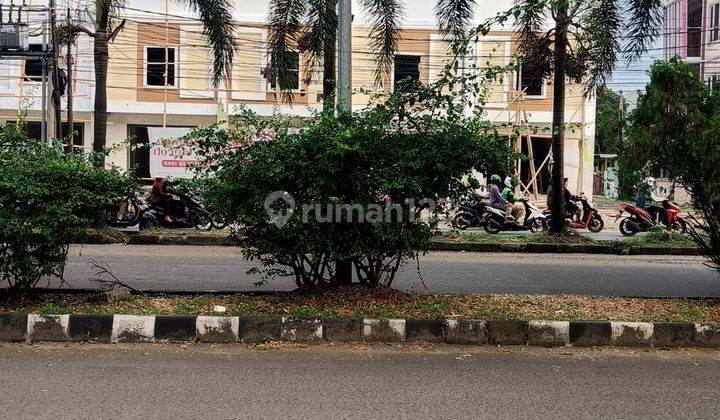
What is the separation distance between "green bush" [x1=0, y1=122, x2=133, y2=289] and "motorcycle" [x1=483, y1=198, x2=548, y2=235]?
1116cm

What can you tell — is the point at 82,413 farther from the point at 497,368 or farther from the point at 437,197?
the point at 437,197

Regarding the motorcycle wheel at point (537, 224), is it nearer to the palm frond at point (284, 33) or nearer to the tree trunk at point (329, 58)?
the tree trunk at point (329, 58)

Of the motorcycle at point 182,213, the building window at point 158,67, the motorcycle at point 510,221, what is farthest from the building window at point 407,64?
the motorcycle at point 182,213

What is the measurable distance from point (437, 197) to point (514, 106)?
19.7 m

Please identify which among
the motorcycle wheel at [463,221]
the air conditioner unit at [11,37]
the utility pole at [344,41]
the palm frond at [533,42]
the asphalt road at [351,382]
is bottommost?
the asphalt road at [351,382]

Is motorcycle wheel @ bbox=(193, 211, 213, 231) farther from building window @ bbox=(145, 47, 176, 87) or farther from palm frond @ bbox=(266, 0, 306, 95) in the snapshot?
building window @ bbox=(145, 47, 176, 87)

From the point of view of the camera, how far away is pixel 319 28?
45.8 ft

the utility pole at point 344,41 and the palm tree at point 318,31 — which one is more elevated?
the palm tree at point 318,31

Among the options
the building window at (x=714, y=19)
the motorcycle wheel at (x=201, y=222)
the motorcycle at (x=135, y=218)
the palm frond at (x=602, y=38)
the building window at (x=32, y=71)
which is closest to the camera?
the palm frond at (x=602, y=38)

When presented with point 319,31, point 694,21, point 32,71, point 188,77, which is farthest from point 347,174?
point 694,21

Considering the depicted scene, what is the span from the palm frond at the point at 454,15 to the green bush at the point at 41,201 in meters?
8.34

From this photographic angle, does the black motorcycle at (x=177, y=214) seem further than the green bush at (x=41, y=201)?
Yes

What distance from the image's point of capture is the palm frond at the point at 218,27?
15.2 m

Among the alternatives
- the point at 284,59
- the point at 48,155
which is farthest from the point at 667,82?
the point at 284,59
